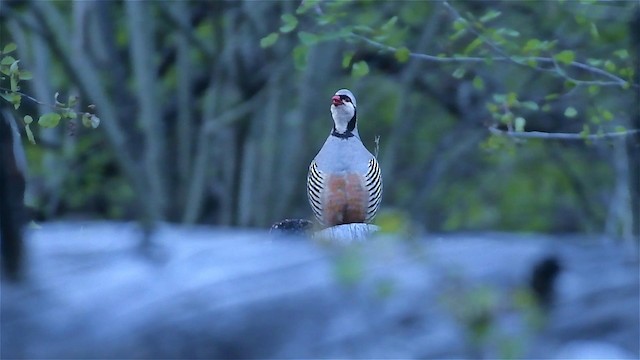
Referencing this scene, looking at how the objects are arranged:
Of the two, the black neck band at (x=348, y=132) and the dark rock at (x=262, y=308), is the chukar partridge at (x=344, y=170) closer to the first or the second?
the black neck band at (x=348, y=132)

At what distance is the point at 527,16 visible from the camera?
11438 mm

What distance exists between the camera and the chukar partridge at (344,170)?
570 centimetres

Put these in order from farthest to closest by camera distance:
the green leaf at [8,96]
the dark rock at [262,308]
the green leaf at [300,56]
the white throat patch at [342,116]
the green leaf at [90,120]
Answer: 1. the green leaf at [300,56]
2. the white throat patch at [342,116]
3. the green leaf at [90,120]
4. the green leaf at [8,96]
5. the dark rock at [262,308]

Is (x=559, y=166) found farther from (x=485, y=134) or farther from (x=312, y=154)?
(x=312, y=154)

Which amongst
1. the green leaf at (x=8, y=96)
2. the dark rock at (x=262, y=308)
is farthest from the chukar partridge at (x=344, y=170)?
the dark rock at (x=262, y=308)

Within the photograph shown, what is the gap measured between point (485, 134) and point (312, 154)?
168 centimetres

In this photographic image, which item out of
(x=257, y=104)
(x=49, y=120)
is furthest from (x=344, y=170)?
(x=257, y=104)

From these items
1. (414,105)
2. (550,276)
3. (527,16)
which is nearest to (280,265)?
(550,276)

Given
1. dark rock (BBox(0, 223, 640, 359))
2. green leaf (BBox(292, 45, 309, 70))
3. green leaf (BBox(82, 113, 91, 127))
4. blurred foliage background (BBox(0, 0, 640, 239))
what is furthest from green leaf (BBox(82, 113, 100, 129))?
blurred foliage background (BBox(0, 0, 640, 239))

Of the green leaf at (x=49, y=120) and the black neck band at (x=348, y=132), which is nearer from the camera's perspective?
the green leaf at (x=49, y=120)

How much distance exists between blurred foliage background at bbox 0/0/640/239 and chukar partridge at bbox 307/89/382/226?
14.0 feet

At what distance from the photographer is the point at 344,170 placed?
5699 millimetres

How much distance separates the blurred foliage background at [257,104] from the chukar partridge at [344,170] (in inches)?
168

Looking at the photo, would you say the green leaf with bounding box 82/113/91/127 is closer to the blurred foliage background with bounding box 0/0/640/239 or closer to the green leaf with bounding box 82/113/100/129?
the green leaf with bounding box 82/113/100/129
